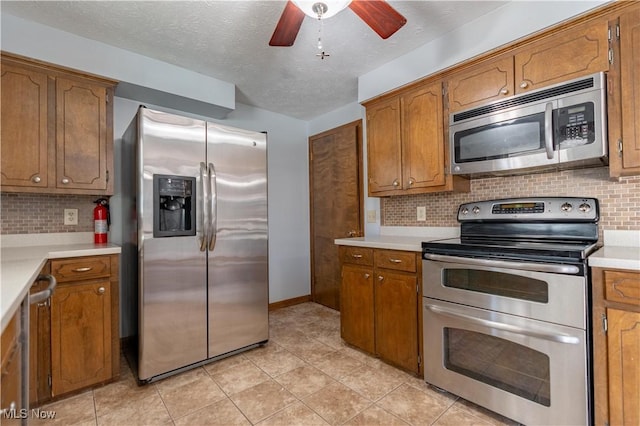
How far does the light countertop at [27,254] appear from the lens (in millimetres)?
894

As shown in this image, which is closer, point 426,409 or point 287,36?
point 287,36

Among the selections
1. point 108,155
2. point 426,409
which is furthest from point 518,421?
point 108,155

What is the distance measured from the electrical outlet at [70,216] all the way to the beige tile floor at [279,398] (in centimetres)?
119

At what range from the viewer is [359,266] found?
249 centimetres

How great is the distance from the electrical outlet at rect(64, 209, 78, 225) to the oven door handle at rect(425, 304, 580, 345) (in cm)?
269

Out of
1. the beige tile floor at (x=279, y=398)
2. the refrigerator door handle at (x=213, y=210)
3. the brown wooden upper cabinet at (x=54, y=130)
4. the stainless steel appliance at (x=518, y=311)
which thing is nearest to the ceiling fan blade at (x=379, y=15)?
the stainless steel appliance at (x=518, y=311)

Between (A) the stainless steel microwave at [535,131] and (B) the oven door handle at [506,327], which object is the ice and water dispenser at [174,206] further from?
(A) the stainless steel microwave at [535,131]

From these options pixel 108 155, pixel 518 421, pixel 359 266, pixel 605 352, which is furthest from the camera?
pixel 359 266

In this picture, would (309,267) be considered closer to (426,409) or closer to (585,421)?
(426,409)

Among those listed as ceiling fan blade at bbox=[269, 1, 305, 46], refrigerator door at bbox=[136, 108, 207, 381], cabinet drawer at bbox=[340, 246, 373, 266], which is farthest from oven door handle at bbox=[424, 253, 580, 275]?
refrigerator door at bbox=[136, 108, 207, 381]

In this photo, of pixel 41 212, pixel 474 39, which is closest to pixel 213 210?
pixel 41 212

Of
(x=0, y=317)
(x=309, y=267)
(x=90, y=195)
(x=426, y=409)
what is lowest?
(x=426, y=409)

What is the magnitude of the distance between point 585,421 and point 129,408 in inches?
92.9

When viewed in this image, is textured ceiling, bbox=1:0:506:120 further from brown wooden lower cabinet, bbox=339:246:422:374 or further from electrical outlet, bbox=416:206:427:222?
brown wooden lower cabinet, bbox=339:246:422:374
